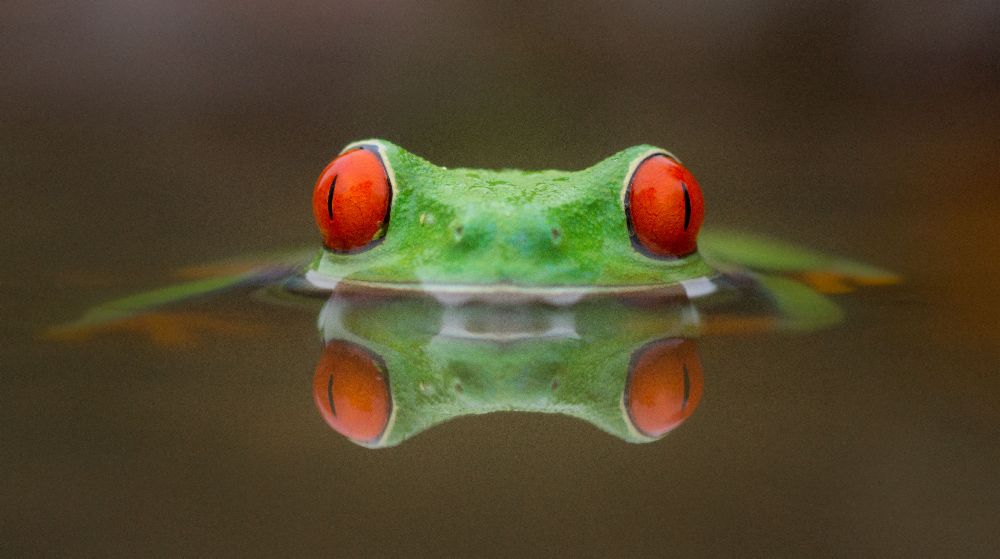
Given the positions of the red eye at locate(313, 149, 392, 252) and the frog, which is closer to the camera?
the frog

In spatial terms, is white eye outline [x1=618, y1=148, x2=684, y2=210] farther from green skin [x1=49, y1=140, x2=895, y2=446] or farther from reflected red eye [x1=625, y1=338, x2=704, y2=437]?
reflected red eye [x1=625, y1=338, x2=704, y2=437]

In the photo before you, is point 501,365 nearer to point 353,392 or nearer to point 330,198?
point 353,392

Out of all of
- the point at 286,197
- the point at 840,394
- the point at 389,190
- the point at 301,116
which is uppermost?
the point at 301,116

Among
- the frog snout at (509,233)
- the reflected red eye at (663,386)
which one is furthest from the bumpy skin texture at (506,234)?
the reflected red eye at (663,386)

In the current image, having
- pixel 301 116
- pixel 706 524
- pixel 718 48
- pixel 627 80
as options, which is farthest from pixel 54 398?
pixel 718 48

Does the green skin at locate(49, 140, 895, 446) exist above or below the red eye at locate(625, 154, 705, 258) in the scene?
below

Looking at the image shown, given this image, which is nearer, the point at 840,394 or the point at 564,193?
the point at 840,394

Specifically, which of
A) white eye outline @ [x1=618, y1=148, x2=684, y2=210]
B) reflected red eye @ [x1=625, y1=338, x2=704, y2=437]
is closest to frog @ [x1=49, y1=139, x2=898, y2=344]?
white eye outline @ [x1=618, y1=148, x2=684, y2=210]

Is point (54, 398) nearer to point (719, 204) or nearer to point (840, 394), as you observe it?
point (840, 394)

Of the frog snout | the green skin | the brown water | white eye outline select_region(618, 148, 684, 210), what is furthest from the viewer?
white eye outline select_region(618, 148, 684, 210)
